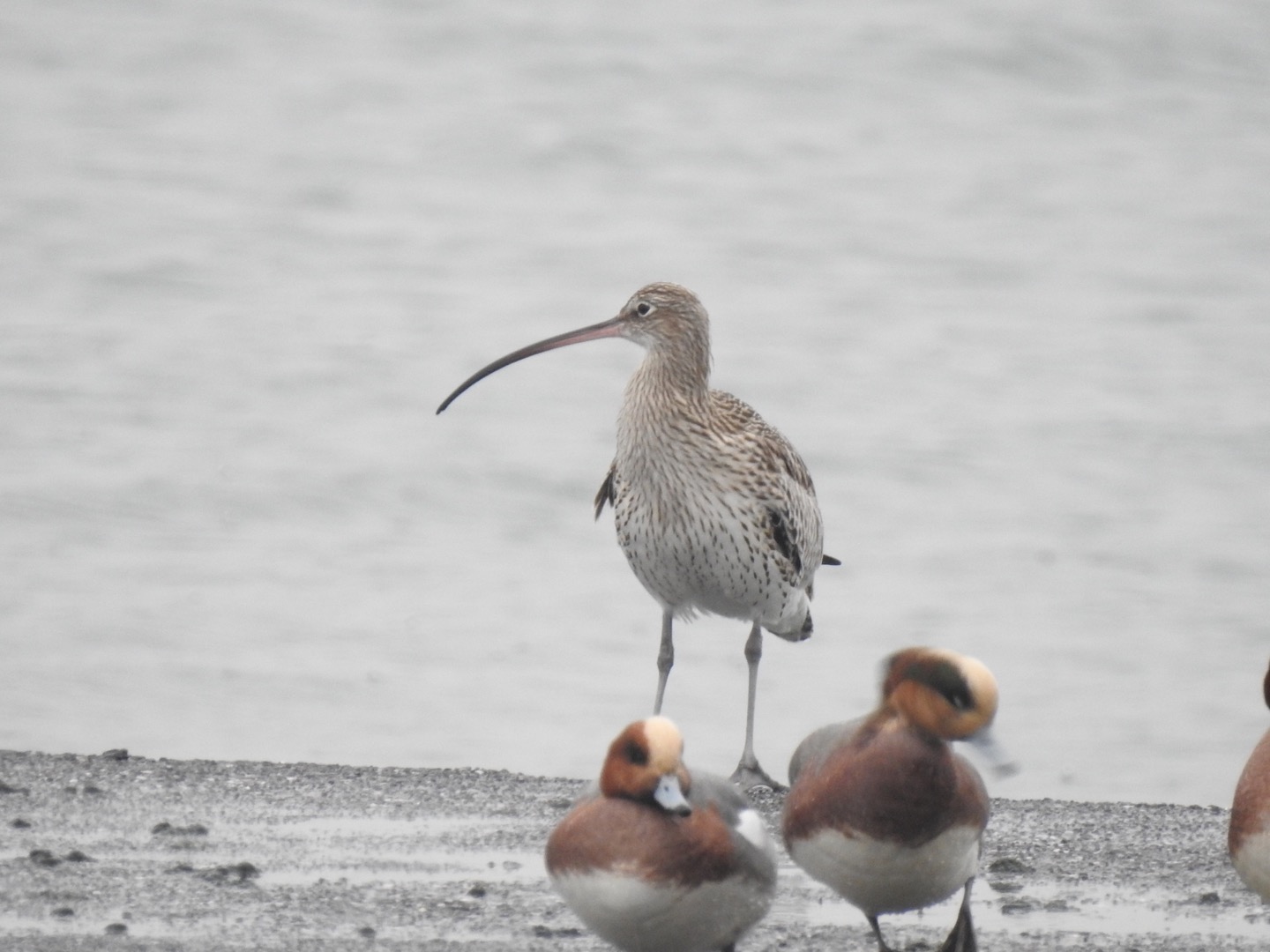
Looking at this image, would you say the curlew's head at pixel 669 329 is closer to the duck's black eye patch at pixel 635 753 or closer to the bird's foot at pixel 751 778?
the bird's foot at pixel 751 778

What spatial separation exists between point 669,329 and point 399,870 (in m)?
3.29

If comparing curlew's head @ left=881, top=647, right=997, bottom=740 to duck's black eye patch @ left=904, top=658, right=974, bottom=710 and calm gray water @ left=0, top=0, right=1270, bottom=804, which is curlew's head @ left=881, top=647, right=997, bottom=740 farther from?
calm gray water @ left=0, top=0, right=1270, bottom=804

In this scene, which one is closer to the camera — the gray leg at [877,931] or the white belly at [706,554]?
the gray leg at [877,931]

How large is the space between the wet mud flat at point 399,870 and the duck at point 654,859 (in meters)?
0.68

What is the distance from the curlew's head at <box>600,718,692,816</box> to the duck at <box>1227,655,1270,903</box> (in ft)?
4.87

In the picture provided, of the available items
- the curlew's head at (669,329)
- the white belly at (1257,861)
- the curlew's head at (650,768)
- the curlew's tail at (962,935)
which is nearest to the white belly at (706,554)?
the curlew's head at (669,329)

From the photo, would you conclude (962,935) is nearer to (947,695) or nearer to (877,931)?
(877,931)

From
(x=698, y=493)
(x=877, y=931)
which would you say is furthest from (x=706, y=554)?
(x=877, y=931)

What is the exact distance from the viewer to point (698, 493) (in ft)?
30.6

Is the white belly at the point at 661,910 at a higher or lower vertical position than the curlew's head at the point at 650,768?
lower

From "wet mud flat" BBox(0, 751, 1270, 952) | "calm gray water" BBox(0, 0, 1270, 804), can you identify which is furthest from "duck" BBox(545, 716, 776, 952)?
"calm gray water" BBox(0, 0, 1270, 804)

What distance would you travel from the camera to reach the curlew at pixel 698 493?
367 inches

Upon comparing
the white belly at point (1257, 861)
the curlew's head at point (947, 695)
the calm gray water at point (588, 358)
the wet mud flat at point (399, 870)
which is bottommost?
the calm gray water at point (588, 358)

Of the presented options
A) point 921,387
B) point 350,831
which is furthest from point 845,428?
point 350,831
